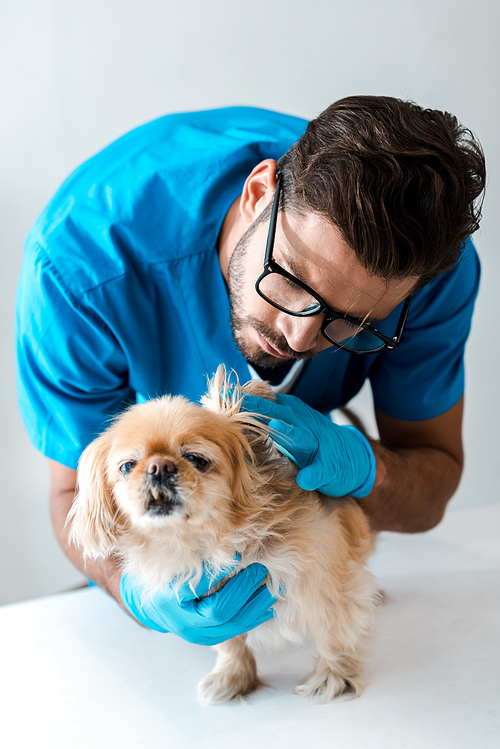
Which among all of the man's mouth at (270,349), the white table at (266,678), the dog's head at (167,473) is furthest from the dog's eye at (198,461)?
the white table at (266,678)

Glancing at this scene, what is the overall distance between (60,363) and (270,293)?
1.60 ft

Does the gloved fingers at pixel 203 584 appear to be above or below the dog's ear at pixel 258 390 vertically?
below

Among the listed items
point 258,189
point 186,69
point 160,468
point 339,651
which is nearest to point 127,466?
point 160,468

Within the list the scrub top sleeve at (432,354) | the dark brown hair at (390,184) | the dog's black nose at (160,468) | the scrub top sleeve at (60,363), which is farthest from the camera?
the scrub top sleeve at (432,354)

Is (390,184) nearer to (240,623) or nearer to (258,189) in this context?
(258,189)

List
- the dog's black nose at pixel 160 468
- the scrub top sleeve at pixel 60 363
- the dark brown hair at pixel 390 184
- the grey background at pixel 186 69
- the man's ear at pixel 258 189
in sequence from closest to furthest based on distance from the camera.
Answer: the dog's black nose at pixel 160 468, the dark brown hair at pixel 390 184, the man's ear at pixel 258 189, the scrub top sleeve at pixel 60 363, the grey background at pixel 186 69

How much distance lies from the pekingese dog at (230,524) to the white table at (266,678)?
2.1 inches

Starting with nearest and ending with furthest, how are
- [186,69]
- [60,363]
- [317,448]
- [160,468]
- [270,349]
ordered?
1. [160,468]
2. [317,448]
3. [270,349]
4. [60,363]
5. [186,69]

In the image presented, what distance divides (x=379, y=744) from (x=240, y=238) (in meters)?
0.90

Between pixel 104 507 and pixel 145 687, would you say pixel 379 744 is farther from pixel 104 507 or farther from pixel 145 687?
pixel 104 507

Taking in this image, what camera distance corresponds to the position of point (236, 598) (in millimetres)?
939

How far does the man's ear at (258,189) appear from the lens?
113 cm

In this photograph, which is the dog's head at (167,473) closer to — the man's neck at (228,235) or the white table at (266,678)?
the white table at (266,678)

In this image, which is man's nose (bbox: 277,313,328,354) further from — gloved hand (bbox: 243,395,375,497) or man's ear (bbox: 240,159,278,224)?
man's ear (bbox: 240,159,278,224)
